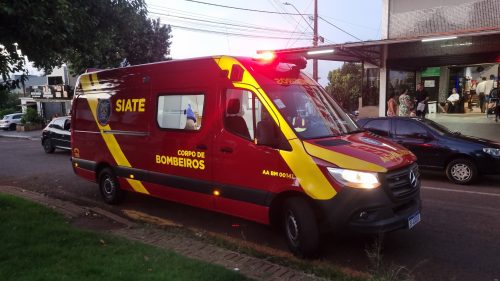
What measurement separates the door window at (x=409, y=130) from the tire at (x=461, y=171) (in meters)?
0.95

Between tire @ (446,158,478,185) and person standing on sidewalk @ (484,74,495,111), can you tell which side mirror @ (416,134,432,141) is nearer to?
tire @ (446,158,478,185)

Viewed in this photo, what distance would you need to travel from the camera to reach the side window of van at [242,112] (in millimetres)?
5430

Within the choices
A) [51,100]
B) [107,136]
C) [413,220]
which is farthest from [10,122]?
[413,220]

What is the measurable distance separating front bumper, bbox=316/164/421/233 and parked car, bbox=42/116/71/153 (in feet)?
45.9

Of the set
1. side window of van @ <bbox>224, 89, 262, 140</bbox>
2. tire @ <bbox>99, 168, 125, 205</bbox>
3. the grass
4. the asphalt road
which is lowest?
the asphalt road

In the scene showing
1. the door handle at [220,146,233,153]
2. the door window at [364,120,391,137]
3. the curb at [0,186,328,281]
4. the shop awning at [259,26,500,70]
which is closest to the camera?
the curb at [0,186,328,281]

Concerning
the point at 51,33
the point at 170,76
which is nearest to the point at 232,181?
the point at 170,76

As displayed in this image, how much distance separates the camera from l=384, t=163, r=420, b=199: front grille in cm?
471

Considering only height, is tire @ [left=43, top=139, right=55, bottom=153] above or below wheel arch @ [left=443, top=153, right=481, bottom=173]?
below

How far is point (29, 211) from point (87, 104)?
2490mm

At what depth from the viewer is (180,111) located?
6.44m

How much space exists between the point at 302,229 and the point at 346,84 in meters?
37.2

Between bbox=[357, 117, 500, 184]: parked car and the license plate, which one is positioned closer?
the license plate

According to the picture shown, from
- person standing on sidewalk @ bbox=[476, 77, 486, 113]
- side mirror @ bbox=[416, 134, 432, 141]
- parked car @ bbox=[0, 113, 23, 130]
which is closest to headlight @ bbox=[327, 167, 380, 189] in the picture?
side mirror @ bbox=[416, 134, 432, 141]
